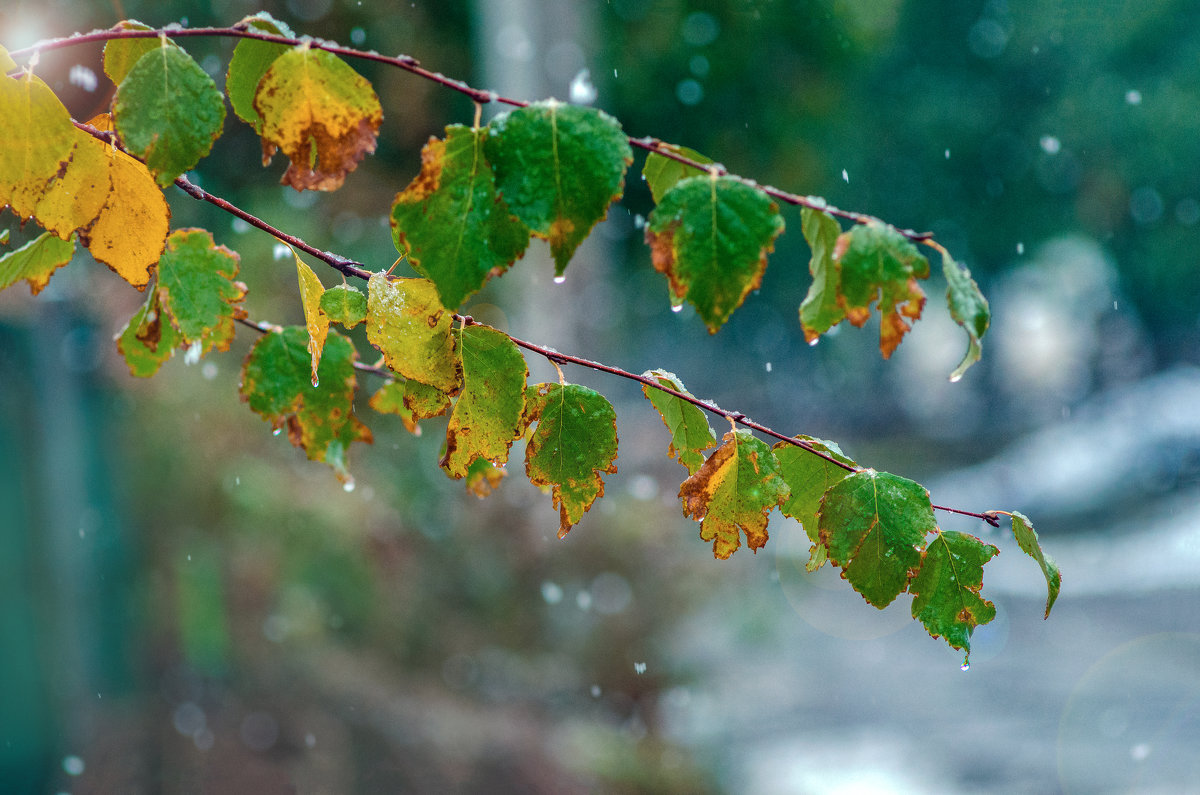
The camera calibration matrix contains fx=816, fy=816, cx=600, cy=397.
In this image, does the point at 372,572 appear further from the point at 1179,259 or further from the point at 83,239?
the point at 1179,259

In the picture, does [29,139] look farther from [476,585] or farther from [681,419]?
[476,585]

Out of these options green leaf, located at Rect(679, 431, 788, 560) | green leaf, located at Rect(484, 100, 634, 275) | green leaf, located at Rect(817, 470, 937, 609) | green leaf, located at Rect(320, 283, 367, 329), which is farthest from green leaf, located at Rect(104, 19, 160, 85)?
green leaf, located at Rect(817, 470, 937, 609)

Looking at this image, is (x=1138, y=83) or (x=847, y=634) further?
(x=1138, y=83)

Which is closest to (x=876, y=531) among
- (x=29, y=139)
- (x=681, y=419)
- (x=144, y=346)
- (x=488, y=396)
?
(x=681, y=419)

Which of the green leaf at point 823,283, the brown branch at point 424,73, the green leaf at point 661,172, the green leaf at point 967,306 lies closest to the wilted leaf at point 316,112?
the brown branch at point 424,73

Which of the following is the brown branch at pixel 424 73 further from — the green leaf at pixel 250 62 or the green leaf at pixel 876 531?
the green leaf at pixel 876 531

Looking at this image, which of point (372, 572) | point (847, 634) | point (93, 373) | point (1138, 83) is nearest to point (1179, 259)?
point (1138, 83)

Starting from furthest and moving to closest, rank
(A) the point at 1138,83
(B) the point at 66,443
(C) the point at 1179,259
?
1. (C) the point at 1179,259
2. (A) the point at 1138,83
3. (B) the point at 66,443
